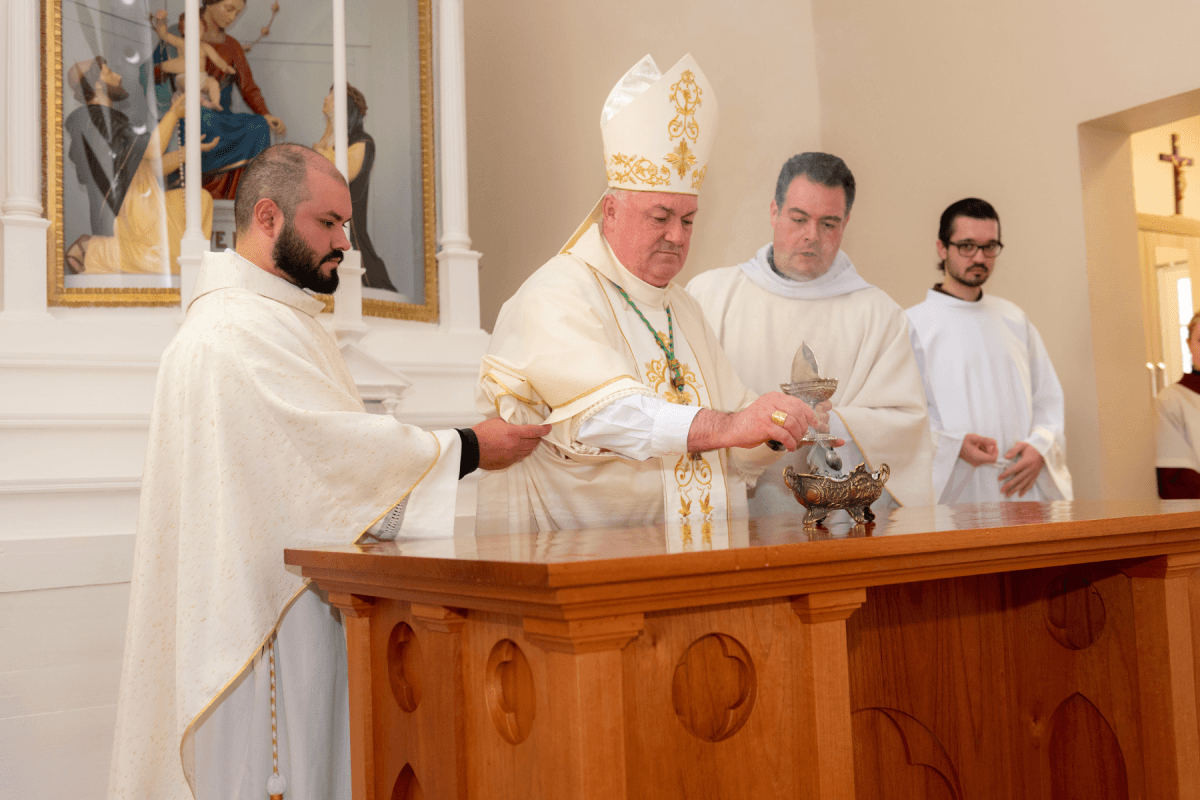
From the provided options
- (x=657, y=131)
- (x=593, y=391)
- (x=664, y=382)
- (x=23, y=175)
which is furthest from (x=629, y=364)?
(x=23, y=175)

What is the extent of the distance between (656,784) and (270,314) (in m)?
1.50

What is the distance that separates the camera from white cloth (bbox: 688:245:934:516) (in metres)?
3.20

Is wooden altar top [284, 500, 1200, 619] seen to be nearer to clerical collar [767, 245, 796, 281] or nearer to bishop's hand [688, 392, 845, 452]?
bishop's hand [688, 392, 845, 452]

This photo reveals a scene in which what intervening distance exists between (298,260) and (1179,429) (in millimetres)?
4672

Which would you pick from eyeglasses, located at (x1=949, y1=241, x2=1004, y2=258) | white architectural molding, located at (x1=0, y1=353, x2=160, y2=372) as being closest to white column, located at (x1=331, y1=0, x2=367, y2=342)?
white architectural molding, located at (x1=0, y1=353, x2=160, y2=372)

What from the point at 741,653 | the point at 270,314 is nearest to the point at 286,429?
the point at 270,314

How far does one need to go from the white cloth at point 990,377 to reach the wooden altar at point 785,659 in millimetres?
1975

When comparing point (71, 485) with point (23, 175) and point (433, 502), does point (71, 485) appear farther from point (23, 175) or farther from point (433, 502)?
point (433, 502)

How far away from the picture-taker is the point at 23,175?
3.93 m

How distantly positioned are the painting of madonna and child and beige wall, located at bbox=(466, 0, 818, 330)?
1271 millimetres

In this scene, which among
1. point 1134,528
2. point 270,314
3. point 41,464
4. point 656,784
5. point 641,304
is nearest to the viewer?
point 656,784

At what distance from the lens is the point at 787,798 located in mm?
1684

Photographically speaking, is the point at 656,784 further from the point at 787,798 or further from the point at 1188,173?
the point at 1188,173

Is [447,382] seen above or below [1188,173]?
below
